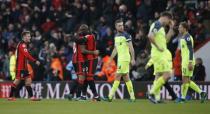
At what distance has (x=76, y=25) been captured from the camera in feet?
94.5

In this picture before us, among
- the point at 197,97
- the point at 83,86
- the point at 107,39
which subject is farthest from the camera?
the point at 107,39

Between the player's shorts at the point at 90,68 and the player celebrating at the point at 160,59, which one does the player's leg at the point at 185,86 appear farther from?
the player's shorts at the point at 90,68

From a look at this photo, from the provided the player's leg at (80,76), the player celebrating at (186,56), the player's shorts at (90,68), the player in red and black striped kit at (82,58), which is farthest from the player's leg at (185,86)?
the player's leg at (80,76)

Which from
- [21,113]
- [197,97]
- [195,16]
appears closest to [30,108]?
[21,113]

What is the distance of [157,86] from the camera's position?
16.9 metres

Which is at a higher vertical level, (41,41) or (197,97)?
(41,41)

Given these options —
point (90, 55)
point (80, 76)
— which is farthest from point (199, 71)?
point (80, 76)

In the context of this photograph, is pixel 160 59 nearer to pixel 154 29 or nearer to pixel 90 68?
pixel 154 29

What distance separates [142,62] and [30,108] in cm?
953

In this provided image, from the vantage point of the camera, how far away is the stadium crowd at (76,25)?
982 inches

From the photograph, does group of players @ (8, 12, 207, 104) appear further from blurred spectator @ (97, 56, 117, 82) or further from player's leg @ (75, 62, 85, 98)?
blurred spectator @ (97, 56, 117, 82)

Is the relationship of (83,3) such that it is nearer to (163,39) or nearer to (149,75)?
(149,75)

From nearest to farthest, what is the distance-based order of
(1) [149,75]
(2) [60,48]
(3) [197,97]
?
(3) [197,97], (1) [149,75], (2) [60,48]

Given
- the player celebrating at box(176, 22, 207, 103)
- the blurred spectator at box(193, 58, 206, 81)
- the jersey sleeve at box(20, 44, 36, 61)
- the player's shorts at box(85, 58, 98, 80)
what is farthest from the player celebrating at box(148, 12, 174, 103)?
the blurred spectator at box(193, 58, 206, 81)
